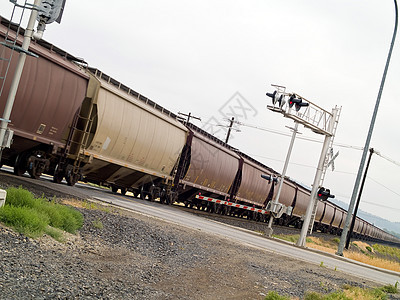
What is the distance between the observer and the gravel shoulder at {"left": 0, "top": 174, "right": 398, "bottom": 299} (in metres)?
5.32

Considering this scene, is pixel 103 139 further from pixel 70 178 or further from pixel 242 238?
pixel 242 238

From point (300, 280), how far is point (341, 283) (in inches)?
70.6

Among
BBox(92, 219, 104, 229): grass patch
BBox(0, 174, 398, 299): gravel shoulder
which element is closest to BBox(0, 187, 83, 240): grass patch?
BBox(0, 174, 398, 299): gravel shoulder

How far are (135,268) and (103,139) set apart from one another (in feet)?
34.1

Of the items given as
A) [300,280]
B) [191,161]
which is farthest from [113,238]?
[191,161]

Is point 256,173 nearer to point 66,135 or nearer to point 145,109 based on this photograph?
point 145,109

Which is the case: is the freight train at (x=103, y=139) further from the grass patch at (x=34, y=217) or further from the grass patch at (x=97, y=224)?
the grass patch at (x=97, y=224)

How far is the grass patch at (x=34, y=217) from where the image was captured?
703cm

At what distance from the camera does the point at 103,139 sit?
1700 cm

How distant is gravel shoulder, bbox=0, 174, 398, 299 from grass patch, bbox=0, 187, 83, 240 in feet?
0.64

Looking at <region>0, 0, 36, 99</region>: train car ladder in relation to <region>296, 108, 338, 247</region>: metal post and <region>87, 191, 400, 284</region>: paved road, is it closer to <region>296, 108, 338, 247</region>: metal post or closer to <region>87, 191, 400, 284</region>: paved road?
<region>87, 191, 400, 284</region>: paved road

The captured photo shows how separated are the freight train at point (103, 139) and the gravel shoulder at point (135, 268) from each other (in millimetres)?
2226

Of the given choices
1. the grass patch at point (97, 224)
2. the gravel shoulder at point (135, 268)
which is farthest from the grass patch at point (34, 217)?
the grass patch at point (97, 224)

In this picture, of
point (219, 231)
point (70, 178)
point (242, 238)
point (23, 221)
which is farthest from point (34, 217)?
point (242, 238)
